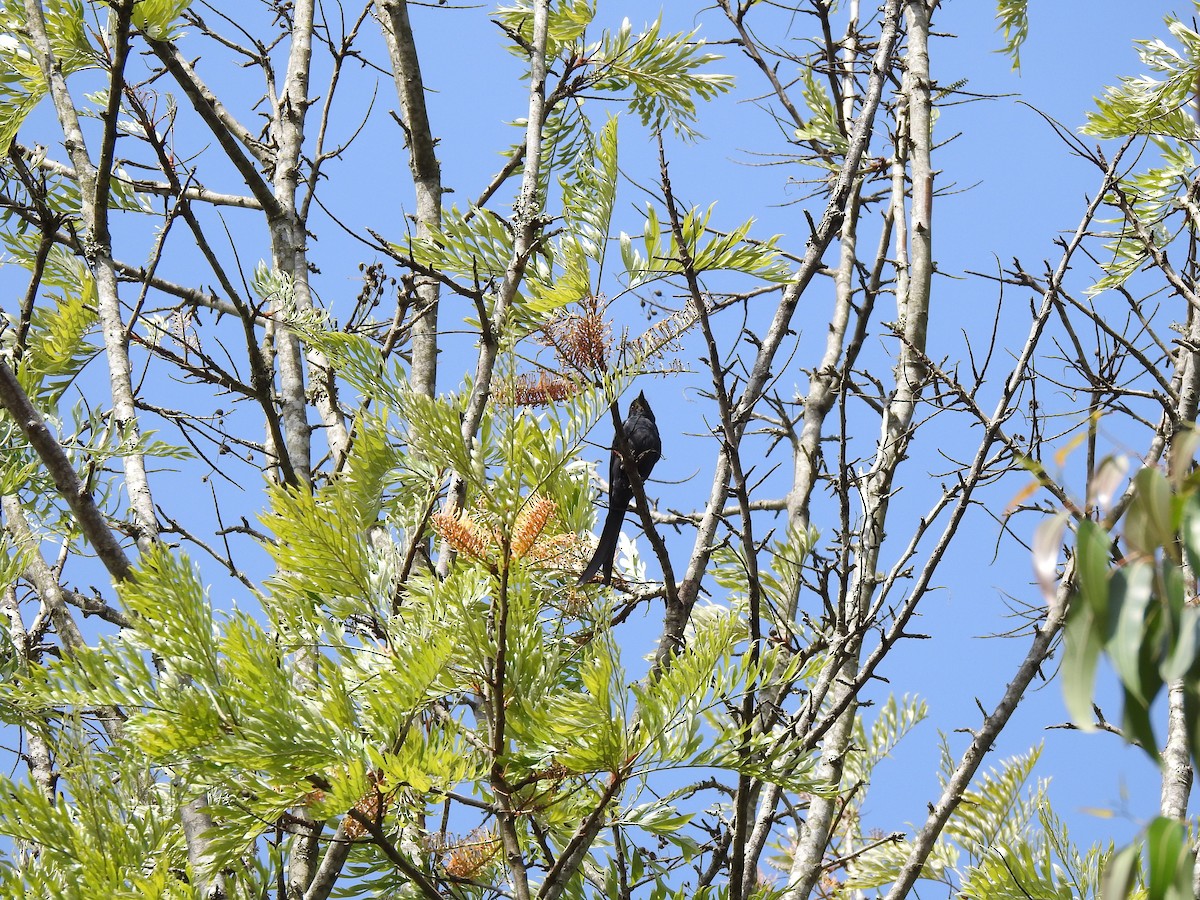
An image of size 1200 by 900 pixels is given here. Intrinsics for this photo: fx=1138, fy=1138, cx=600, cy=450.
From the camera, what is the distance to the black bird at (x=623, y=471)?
7.68 ft

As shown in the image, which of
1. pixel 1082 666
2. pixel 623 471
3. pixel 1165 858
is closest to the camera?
pixel 1165 858

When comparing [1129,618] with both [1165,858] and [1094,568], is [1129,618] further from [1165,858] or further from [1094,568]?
[1165,858]

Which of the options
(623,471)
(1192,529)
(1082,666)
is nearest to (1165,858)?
(1082,666)

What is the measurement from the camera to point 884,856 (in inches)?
115

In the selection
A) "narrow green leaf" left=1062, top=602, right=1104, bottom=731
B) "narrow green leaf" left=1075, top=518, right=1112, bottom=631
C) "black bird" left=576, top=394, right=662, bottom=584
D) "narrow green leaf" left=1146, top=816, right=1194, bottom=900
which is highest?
"black bird" left=576, top=394, right=662, bottom=584

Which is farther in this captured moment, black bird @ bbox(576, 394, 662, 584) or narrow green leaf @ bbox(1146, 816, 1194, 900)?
black bird @ bbox(576, 394, 662, 584)

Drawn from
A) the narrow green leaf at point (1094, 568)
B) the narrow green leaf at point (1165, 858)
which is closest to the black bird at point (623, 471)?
the narrow green leaf at point (1094, 568)

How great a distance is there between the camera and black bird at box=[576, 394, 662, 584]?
2.34 m

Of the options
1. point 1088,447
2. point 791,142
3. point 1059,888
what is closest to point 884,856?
point 1059,888

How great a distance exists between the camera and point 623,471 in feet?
7.77

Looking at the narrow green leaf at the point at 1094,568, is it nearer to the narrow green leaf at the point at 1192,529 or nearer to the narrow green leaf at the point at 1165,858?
the narrow green leaf at the point at 1192,529

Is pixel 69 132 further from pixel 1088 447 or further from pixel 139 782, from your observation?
pixel 1088 447

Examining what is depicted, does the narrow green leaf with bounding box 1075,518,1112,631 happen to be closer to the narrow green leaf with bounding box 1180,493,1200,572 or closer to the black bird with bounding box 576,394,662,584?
the narrow green leaf with bounding box 1180,493,1200,572

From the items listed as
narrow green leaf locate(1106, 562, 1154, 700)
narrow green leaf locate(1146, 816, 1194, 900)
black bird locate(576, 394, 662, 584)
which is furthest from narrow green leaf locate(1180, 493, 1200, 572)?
black bird locate(576, 394, 662, 584)
